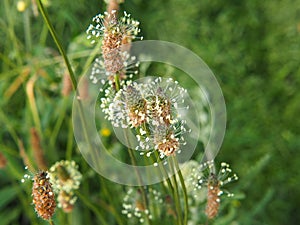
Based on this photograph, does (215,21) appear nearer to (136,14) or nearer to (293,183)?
(136,14)

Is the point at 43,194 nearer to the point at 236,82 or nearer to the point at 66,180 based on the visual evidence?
the point at 66,180

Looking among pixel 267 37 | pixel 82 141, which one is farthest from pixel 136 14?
pixel 82 141

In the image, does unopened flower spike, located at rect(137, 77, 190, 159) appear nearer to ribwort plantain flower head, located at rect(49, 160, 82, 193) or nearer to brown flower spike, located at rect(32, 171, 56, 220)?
brown flower spike, located at rect(32, 171, 56, 220)

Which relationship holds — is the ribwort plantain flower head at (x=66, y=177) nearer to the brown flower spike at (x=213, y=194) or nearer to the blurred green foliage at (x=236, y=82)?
the brown flower spike at (x=213, y=194)

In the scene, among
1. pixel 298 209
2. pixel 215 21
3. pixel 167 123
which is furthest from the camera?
pixel 215 21

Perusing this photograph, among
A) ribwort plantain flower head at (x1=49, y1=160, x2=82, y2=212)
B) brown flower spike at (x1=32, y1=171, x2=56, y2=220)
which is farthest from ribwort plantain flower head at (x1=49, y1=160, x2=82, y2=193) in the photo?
brown flower spike at (x1=32, y1=171, x2=56, y2=220)
